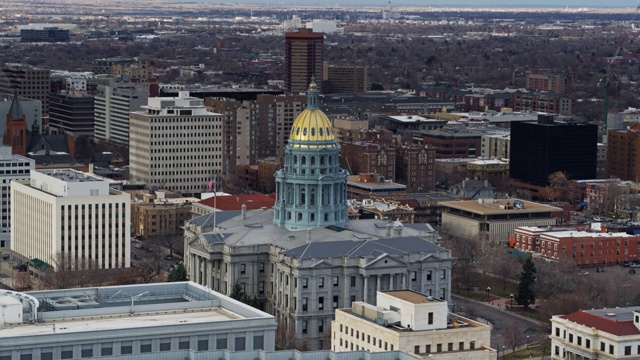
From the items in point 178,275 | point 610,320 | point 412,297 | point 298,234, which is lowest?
point 178,275

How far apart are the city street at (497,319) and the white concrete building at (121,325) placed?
3517 cm

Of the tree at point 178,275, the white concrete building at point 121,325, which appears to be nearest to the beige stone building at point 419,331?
the white concrete building at point 121,325

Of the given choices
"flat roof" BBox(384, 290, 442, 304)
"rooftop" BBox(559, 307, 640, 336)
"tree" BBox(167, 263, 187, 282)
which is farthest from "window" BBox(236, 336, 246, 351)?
"tree" BBox(167, 263, 187, 282)

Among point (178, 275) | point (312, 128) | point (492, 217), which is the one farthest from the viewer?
point (492, 217)

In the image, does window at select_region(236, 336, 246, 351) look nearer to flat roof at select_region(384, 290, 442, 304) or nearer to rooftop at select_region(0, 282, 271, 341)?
rooftop at select_region(0, 282, 271, 341)

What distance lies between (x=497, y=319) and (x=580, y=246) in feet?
93.8

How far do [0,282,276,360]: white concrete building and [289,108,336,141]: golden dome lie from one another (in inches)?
1787

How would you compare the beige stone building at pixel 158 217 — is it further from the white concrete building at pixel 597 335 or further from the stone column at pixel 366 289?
the white concrete building at pixel 597 335

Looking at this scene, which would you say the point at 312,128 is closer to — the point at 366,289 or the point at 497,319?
the point at 366,289

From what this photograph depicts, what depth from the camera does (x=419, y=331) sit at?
87500mm

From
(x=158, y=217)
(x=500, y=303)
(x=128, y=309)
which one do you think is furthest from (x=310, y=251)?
(x=158, y=217)

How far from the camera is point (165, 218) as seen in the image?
165000mm

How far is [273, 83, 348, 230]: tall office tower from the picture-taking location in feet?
426

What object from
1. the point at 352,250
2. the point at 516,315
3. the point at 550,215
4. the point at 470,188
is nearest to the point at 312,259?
the point at 352,250
